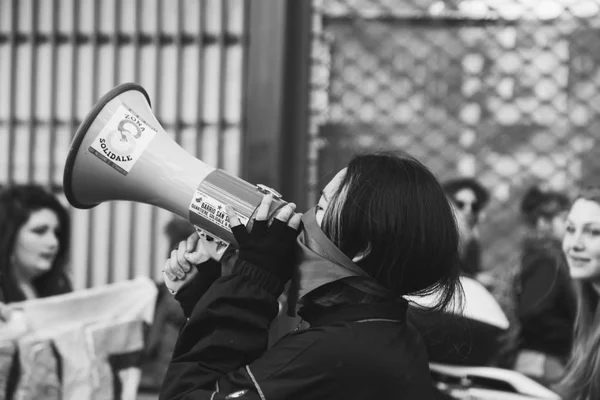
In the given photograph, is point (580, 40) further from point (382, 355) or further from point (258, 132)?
point (382, 355)

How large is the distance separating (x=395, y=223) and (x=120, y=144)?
2.20 feet

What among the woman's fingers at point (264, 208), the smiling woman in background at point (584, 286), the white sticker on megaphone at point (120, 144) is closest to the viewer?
the woman's fingers at point (264, 208)

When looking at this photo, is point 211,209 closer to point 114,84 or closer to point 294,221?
point 294,221

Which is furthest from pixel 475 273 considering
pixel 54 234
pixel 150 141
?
pixel 150 141

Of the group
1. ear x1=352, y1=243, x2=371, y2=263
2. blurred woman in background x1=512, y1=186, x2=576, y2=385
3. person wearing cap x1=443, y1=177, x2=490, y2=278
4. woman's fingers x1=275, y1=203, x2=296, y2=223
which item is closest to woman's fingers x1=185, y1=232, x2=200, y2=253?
woman's fingers x1=275, y1=203, x2=296, y2=223

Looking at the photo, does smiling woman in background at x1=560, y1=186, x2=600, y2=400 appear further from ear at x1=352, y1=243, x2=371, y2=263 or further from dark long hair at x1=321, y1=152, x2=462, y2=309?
ear at x1=352, y1=243, x2=371, y2=263

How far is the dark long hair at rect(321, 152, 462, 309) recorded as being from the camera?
5.10 ft

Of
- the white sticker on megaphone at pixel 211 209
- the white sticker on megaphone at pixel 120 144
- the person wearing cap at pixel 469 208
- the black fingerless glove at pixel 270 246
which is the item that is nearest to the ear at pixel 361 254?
the black fingerless glove at pixel 270 246

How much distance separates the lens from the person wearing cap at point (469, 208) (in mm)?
3973

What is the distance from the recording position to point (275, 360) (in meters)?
1.50

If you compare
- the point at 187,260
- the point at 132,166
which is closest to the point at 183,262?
the point at 187,260

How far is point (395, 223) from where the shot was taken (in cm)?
155

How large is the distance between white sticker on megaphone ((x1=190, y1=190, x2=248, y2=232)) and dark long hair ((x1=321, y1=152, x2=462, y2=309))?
210 millimetres

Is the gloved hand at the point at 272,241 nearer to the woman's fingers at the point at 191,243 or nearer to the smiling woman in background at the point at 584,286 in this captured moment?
the woman's fingers at the point at 191,243
